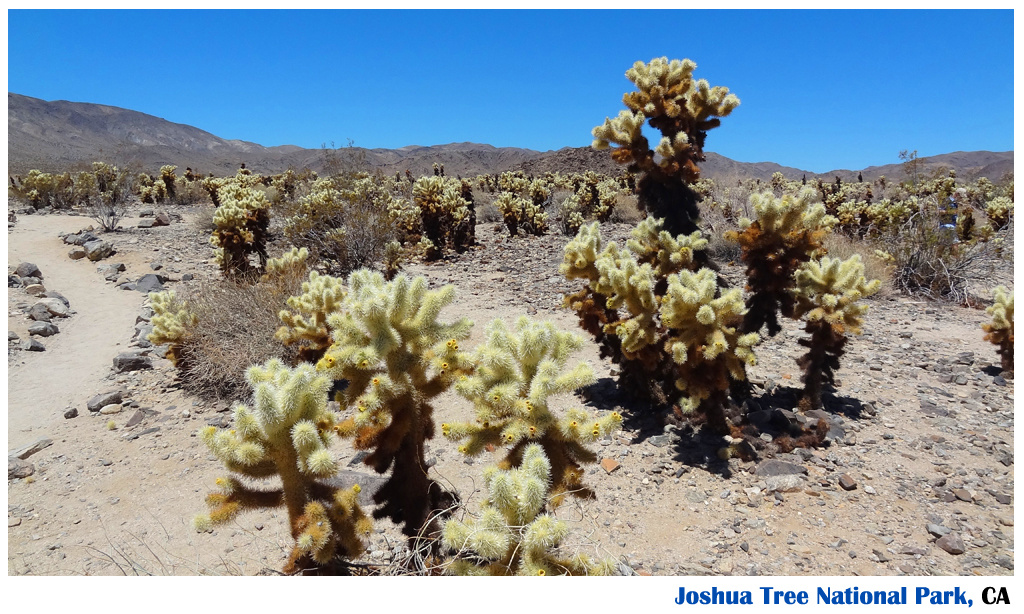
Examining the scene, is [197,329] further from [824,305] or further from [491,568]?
[824,305]

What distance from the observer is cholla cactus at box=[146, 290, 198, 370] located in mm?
6570

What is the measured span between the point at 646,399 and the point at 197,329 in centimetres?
545

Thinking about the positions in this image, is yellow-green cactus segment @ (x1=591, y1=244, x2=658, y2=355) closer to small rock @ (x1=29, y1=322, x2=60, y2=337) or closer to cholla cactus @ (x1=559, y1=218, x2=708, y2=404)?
cholla cactus @ (x1=559, y1=218, x2=708, y2=404)

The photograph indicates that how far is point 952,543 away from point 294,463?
12.6ft

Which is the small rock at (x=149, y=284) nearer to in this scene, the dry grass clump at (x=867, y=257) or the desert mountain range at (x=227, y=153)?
the dry grass clump at (x=867, y=257)

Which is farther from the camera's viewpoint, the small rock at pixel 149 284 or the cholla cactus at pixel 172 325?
the small rock at pixel 149 284

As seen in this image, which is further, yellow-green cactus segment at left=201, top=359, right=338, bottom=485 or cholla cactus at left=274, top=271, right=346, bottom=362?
cholla cactus at left=274, top=271, right=346, bottom=362

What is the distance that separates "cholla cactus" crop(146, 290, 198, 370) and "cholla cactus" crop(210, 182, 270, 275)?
258 centimetres

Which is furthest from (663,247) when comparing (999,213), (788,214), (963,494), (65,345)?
(999,213)

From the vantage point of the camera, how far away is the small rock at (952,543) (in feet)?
10.8

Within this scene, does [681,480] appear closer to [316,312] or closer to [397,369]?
[397,369]

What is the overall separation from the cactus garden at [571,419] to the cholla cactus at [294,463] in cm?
1

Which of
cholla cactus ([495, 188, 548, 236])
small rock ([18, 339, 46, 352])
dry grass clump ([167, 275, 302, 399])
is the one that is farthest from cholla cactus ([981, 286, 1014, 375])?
small rock ([18, 339, 46, 352])

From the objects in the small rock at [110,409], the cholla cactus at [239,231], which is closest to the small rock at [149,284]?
the cholla cactus at [239,231]
